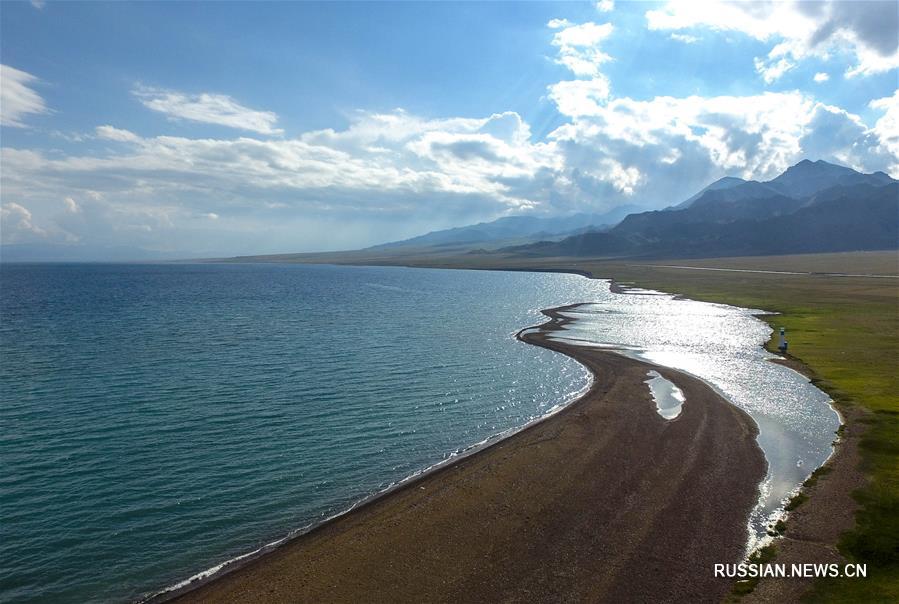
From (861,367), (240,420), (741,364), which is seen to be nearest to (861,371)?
(861,367)

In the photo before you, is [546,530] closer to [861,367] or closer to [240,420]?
[240,420]

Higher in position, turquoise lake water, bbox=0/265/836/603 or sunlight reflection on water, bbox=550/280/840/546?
turquoise lake water, bbox=0/265/836/603

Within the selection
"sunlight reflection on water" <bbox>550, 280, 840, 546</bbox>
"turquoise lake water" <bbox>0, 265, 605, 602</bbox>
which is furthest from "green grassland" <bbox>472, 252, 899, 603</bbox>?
"turquoise lake water" <bbox>0, 265, 605, 602</bbox>

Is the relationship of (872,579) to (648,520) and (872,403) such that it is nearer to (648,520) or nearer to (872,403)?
(648,520)

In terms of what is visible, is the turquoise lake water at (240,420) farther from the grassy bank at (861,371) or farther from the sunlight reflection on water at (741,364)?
the grassy bank at (861,371)

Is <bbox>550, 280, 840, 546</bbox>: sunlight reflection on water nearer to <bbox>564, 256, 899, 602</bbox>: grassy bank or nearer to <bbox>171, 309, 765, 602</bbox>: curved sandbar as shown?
<bbox>171, 309, 765, 602</bbox>: curved sandbar

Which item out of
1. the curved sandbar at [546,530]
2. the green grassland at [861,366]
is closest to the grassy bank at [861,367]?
the green grassland at [861,366]
